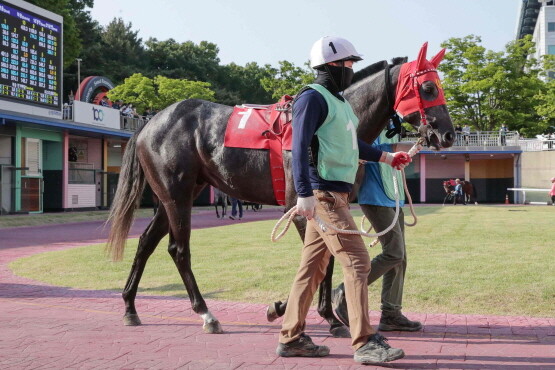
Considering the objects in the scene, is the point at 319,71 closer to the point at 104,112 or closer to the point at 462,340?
the point at 462,340

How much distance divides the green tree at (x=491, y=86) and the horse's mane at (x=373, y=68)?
45.8 meters

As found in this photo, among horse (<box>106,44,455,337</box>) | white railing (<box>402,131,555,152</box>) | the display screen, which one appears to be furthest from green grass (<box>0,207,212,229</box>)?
white railing (<box>402,131,555,152</box>)

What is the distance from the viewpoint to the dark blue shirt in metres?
3.99

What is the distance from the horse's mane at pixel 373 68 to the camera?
210 inches

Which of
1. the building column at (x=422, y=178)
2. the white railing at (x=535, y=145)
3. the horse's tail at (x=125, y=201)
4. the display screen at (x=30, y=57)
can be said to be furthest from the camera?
the building column at (x=422, y=178)

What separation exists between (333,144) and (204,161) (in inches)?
72.2

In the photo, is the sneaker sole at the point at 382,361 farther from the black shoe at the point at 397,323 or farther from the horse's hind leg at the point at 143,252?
the horse's hind leg at the point at 143,252

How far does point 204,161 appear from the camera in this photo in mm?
5727

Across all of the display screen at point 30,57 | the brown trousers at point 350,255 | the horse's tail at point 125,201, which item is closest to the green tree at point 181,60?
the display screen at point 30,57

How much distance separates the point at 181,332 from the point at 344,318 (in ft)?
4.53

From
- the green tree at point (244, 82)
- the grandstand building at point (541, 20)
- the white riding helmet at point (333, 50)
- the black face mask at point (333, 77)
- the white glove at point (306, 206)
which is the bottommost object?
the white glove at point (306, 206)

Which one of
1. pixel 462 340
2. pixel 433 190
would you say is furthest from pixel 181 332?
pixel 433 190

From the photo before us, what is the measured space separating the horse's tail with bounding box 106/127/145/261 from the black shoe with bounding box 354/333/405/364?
2.89 meters

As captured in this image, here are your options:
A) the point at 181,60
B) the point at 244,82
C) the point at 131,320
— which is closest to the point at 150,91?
the point at 181,60
